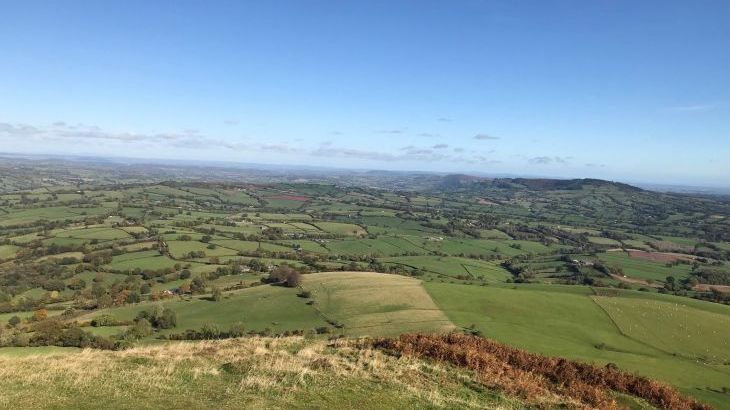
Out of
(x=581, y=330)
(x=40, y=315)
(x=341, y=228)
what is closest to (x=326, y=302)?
(x=581, y=330)

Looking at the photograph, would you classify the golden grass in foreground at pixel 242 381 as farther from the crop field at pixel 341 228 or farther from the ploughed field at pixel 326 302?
the crop field at pixel 341 228

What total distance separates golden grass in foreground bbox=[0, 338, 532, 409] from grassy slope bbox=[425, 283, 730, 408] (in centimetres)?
3359

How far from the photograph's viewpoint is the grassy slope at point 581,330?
151 ft

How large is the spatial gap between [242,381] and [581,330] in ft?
187

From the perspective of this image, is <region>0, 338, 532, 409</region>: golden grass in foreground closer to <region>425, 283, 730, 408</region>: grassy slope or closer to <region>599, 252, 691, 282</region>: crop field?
<region>425, 283, 730, 408</region>: grassy slope

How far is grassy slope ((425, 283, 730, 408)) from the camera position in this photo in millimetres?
45938

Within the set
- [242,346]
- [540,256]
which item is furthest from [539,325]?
[540,256]

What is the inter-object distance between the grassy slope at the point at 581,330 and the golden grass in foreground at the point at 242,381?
33.6 meters

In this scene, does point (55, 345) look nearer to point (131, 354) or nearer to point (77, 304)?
point (131, 354)

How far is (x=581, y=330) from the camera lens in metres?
61.2

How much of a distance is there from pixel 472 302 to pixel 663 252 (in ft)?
395

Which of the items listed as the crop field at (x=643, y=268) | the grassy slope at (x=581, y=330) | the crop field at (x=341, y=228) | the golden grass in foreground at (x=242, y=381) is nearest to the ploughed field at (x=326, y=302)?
the golden grass in foreground at (x=242, y=381)

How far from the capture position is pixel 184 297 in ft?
249

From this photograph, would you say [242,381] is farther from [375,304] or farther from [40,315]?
[40,315]
